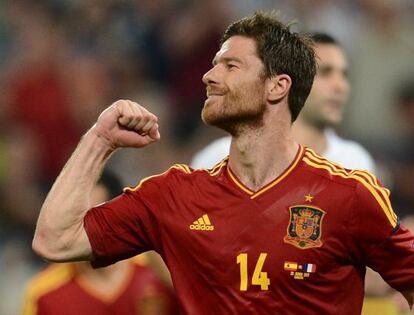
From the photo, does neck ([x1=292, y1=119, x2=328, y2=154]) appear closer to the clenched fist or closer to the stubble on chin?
the stubble on chin

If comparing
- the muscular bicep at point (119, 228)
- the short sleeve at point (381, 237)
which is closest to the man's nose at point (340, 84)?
the short sleeve at point (381, 237)

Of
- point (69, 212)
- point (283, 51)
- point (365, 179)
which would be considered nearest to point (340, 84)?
point (283, 51)

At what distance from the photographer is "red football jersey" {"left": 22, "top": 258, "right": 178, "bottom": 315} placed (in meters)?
5.88

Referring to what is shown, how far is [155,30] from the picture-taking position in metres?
8.63

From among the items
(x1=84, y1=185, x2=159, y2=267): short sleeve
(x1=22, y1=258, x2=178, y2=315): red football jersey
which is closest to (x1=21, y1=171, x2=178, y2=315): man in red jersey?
(x1=22, y1=258, x2=178, y2=315): red football jersey

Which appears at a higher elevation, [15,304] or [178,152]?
[178,152]

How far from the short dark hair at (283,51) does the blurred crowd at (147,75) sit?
3603mm

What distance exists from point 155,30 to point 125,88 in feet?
1.73

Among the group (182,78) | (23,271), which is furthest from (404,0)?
(23,271)

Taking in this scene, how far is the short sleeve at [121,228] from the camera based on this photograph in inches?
165

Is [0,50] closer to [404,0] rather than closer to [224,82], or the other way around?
[404,0]

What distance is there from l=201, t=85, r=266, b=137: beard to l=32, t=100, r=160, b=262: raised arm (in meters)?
0.23

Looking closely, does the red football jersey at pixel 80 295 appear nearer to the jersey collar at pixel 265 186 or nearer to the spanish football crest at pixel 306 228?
the jersey collar at pixel 265 186

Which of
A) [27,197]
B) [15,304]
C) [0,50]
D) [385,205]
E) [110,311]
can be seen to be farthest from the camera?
[0,50]
